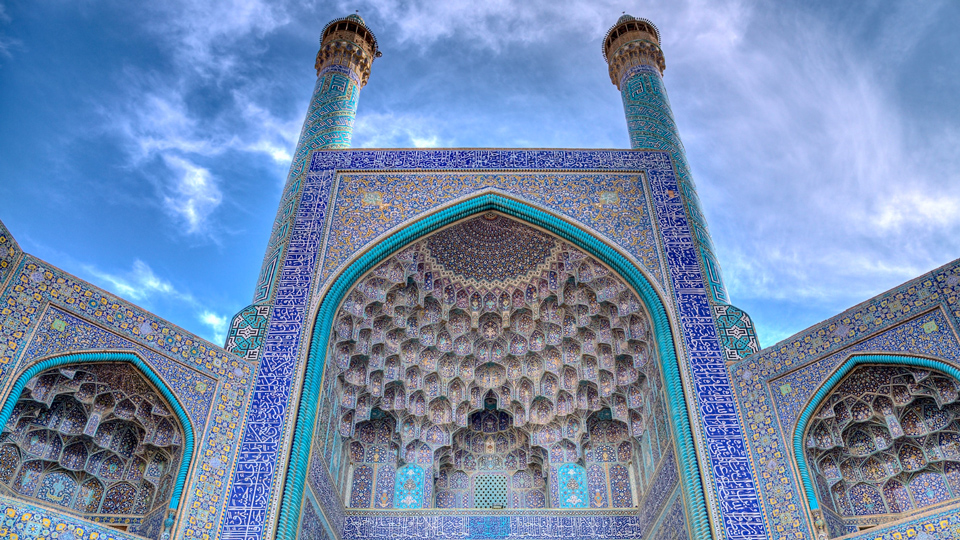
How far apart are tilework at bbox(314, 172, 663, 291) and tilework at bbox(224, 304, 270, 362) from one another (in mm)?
894

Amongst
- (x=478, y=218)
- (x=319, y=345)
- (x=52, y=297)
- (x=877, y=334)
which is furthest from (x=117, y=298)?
(x=877, y=334)

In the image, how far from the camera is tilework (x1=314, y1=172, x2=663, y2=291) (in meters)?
7.46

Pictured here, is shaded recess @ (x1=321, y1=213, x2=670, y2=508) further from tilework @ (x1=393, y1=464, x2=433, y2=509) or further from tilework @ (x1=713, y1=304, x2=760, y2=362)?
tilework @ (x1=713, y1=304, x2=760, y2=362)

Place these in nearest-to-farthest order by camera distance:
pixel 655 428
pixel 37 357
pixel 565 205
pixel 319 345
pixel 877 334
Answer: pixel 37 357, pixel 877 334, pixel 319 345, pixel 655 428, pixel 565 205

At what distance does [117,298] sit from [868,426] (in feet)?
19.3

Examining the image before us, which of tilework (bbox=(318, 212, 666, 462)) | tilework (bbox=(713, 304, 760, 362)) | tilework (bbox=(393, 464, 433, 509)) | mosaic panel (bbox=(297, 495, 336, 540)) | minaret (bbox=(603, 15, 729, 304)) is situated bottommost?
mosaic panel (bbox=(297, 495, 336, 540))

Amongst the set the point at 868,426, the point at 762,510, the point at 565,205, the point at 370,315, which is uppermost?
the point at 565,205

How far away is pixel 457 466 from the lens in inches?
327

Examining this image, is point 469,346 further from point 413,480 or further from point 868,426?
point 868,426

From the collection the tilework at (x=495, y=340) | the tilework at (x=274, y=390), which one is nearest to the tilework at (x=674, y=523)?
the tilework at (x=495, y=340)

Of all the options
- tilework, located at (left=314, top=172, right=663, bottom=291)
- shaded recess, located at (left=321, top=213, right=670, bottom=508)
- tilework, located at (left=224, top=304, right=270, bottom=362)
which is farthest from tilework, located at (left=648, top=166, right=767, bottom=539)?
tilework, located at (left=224, top=304, right=270, bottom=362)

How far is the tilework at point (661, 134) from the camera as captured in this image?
7223 mm

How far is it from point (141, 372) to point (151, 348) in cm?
20

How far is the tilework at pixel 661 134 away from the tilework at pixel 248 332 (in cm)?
419
